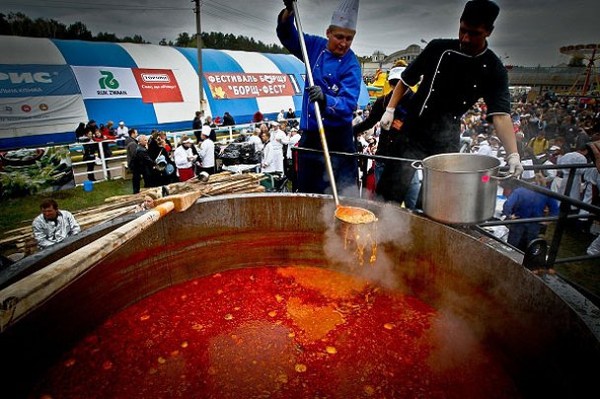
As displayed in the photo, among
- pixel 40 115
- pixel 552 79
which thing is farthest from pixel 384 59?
pixel 40 115

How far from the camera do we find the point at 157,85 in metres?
18.7

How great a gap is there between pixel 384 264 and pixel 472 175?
137 centimetres

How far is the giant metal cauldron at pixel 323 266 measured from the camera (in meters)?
1.86

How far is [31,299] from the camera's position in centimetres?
123

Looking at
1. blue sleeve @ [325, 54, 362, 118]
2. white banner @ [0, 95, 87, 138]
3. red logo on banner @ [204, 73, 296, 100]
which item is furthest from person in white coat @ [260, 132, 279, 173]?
red logo on banner @ [204, 73, 296, 100]

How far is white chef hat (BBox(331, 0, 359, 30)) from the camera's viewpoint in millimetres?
3211

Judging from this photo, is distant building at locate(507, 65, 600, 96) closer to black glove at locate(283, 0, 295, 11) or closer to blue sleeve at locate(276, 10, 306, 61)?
blue sleeve at locate(276, 10, 306, 61)

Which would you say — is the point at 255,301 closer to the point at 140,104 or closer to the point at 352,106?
the point at 352,106

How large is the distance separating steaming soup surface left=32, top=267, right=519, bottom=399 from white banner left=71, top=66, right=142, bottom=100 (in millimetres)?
16659

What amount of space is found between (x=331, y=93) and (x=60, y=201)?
7983 mm

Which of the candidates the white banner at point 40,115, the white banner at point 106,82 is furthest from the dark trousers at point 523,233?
the white banner at point 106,82

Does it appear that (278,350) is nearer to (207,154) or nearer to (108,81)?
(207,154)

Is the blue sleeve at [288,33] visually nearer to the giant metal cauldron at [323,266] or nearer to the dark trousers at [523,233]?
the giant metal cauldron at [323,266]

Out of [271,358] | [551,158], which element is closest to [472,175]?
[271,358]
